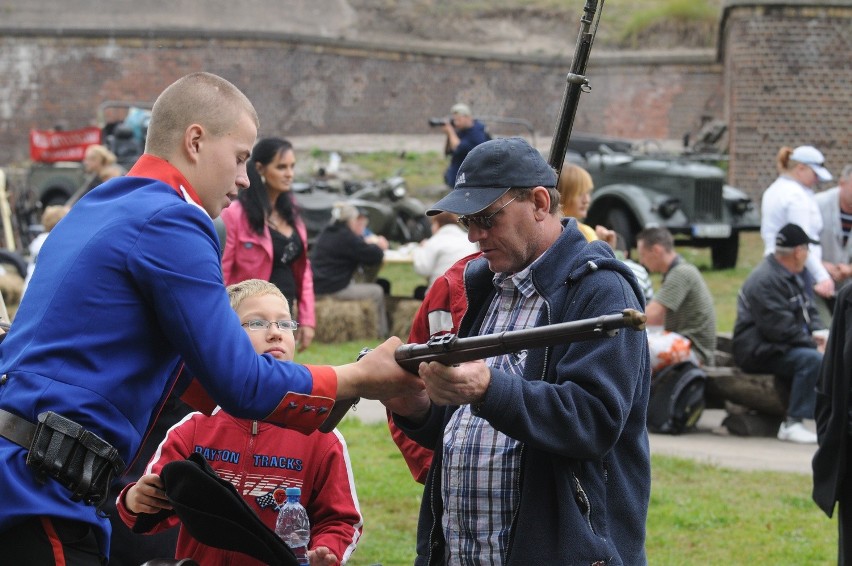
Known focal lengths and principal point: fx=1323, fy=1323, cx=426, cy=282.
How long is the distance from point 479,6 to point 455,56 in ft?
10.1

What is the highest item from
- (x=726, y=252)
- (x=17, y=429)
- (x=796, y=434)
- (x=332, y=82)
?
(x=332, y=82)

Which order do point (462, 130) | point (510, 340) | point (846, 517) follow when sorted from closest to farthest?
point (510, 340)
point (846, 517)
point (462, 130)

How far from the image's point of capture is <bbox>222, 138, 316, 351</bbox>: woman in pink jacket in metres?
7.55

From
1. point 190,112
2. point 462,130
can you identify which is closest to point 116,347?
point 190,112

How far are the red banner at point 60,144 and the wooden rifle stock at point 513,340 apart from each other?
80.2 ft

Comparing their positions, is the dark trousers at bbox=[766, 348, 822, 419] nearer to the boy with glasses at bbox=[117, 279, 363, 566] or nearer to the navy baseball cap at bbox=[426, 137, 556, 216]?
the boy with glasses at bbox=[117, 279, 363, 566]

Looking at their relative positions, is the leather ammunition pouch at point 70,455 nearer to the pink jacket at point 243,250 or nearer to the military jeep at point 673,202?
the pink jacket at point 243,250

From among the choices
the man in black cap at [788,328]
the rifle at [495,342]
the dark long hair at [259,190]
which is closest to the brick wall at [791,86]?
the man in black cap at [788,328]

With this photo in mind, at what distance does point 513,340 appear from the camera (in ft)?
9.86

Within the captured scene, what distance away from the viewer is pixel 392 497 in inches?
310

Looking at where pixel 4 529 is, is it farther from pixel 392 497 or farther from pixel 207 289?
pixel 392 497

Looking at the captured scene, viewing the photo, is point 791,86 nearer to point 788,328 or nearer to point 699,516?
point 788,328

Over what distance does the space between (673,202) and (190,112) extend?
17.1m

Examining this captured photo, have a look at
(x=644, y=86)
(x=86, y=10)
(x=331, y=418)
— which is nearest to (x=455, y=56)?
(x=644, y=86)
